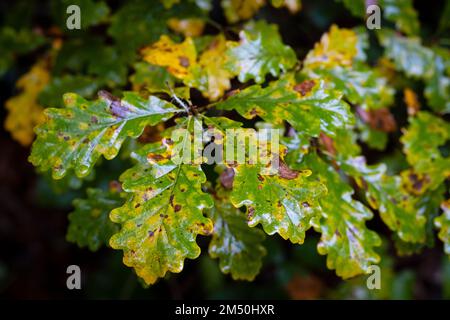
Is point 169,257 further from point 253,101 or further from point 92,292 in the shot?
point 92,292

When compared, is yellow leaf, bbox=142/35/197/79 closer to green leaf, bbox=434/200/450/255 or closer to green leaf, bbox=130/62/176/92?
green leaf, bbox=130/62/176/92

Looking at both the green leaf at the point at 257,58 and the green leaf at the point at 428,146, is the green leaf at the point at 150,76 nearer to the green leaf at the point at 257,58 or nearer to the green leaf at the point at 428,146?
the green leaf at the point at 257,58

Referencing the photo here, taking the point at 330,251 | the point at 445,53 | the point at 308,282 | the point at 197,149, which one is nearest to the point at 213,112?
the point at 197,149

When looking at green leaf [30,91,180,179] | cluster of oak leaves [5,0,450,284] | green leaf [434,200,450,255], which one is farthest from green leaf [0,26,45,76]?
green leaf [434,200,450,255]

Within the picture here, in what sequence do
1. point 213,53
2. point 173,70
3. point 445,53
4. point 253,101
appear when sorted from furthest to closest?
1. point 445,53
2. point 213,53
3. point 173,70
4. point 253,101

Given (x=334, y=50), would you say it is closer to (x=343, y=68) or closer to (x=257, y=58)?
(x=343, y=68)

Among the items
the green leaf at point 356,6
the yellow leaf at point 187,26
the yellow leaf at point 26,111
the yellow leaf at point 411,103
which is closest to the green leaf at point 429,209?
the yellow leaf at point 411,103

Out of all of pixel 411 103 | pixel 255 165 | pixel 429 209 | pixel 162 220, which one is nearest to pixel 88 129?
pixel 162 220
